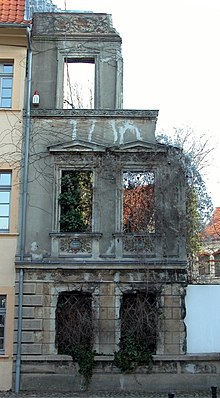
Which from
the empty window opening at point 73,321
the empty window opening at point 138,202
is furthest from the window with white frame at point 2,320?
the empty window opening at point 138,202

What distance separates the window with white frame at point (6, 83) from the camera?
65.0ft

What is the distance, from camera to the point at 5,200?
62.5ft

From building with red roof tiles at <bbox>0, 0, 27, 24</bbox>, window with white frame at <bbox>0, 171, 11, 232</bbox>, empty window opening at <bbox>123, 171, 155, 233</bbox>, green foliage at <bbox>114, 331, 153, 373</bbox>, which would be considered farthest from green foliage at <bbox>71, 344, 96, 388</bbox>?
building with red roof tiles at <bbox>0, 0, 27, 24</bbox>

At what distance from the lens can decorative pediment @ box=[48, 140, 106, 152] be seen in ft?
62.6

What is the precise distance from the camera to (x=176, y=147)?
1928cm

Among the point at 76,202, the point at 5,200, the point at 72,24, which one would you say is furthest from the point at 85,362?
the point at 72,24

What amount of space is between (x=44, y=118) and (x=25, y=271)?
486 centimetres

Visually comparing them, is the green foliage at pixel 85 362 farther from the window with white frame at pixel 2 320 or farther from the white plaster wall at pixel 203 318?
the white plaster wall at pixel 203 318

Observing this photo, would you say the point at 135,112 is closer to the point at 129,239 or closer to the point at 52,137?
the point at 52,137

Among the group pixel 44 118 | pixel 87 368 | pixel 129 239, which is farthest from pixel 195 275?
pixel 44 118

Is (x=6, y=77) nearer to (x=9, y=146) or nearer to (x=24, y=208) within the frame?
(x=9, y=146)

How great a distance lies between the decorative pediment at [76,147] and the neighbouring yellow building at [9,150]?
1.20m

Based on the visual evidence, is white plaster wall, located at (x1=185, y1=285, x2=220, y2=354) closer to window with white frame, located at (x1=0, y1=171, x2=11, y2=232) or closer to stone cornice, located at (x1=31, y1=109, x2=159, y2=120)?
stone cornice, located at (x1=31, y1=109, x2=159, y2=120)

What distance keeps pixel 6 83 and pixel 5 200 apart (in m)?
3.87
